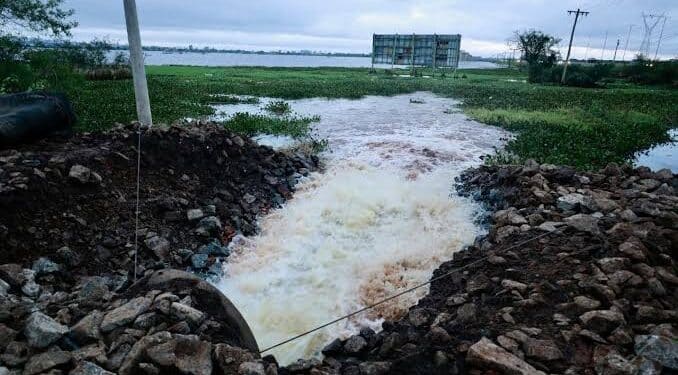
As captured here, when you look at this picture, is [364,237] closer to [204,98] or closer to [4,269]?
[4,269]

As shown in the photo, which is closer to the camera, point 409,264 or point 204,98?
point 409,264

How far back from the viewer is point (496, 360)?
3285mm

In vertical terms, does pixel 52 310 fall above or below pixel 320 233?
above

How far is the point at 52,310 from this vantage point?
3980 mm

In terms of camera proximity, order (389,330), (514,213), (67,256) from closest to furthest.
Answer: (389,330) → (67,256) → (514,213)

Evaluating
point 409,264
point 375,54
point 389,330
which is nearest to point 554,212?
point 409,264

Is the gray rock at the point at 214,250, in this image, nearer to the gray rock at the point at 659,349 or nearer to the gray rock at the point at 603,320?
the gray rock at the point at 603,320

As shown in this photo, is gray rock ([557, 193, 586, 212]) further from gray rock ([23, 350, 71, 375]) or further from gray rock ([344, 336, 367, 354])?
gray rock ([23, 350, 71, 375])

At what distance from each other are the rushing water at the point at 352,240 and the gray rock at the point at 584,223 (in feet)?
5.67

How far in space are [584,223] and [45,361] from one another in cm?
643

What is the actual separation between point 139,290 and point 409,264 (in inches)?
156

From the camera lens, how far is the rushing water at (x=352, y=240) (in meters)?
5.31

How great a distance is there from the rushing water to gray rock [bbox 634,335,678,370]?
2.58m

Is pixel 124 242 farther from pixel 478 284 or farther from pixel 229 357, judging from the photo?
pixel 478 284
